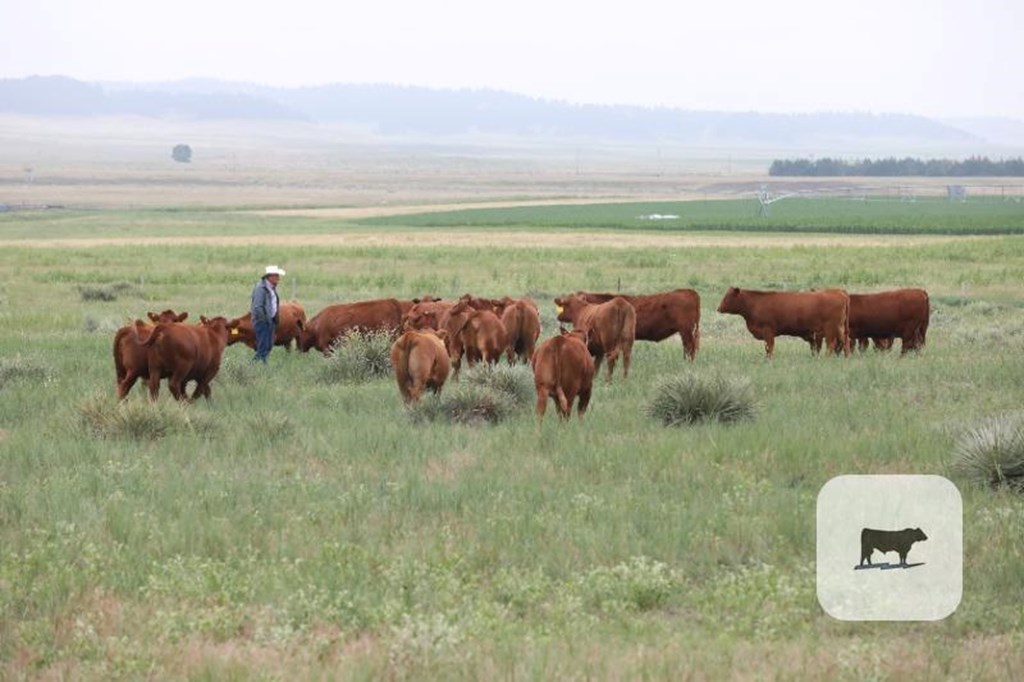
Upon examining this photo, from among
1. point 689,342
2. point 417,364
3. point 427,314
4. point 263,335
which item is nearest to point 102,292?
point 263,335

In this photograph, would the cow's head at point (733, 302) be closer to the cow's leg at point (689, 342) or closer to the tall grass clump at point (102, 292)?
the cow's leg at point (689, 342)

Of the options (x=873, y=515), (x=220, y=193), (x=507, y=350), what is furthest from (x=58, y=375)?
(x=220, y=193)

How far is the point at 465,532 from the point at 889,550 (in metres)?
2.88

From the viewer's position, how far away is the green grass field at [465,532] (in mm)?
7805

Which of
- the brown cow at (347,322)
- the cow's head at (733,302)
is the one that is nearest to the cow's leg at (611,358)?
the cow's head at (733,302)

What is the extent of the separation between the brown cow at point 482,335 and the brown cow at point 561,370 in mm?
4173

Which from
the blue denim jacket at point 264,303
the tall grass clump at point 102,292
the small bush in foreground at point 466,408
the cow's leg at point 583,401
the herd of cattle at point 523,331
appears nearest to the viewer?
the cow's leg at point 583,401

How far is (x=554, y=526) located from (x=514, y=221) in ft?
284

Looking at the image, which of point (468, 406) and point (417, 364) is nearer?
point (468, 406)

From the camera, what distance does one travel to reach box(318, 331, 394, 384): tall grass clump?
65.7 feet

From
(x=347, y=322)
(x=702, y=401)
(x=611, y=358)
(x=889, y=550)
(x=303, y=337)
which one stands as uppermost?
(x=889, y=550)

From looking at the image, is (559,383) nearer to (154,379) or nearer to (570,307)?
(154,379)

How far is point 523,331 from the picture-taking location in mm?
20875

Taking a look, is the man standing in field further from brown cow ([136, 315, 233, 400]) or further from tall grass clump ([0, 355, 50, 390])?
brown cow ([136, 315, 233, 400])
